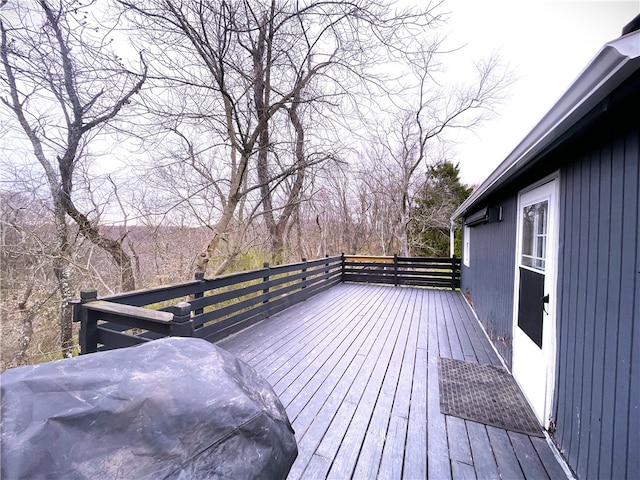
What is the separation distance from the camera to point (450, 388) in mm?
2184

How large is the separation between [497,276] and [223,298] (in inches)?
133

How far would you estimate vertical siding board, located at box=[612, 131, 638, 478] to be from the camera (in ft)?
3.53

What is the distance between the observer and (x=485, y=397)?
2064 millimetres

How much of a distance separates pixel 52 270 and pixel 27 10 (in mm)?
3305

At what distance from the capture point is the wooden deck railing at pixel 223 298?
1.66 meters

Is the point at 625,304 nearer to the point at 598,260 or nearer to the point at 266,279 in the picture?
the point at 598,260

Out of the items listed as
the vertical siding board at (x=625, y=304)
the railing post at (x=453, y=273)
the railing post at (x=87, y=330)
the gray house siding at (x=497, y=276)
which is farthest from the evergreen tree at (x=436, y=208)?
the railing post at (x=87, y=330)

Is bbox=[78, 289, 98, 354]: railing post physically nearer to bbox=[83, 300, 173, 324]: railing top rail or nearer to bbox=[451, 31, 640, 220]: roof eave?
bbox=[83, 300, 173, 324]: railing top rail

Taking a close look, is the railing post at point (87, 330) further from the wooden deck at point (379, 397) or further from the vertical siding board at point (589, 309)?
the vertical siding board at point (589, 309)

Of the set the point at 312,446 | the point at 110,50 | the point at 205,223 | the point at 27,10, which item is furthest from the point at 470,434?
the point at 27,10

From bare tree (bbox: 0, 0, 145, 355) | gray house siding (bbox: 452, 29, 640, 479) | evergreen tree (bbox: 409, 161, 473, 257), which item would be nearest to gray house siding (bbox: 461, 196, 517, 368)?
gray house siding (bbox: 452, 29, 640, 479)

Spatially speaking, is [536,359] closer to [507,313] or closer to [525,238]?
[507,313]

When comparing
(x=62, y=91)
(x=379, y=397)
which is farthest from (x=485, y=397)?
(x=62, y=91)

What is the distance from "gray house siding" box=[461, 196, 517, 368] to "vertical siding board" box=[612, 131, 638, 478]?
156cm
